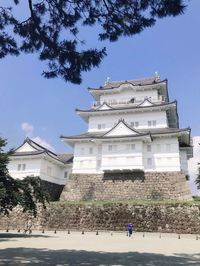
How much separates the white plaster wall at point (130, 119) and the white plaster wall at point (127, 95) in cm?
332

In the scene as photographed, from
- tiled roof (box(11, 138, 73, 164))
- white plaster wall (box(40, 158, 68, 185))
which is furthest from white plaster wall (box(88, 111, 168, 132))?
white plaster wall (box(40, 158, 68, 185))

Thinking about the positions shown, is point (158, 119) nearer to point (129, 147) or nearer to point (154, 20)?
point (129, 147)

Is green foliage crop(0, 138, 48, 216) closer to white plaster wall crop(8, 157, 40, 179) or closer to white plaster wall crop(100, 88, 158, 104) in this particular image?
white plaster wall crop(8, 157, 40, 179)

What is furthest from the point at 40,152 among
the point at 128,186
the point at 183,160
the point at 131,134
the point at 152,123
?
the point at 183,160

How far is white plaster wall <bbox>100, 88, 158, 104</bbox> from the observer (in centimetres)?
4144

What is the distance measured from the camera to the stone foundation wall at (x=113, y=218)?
90.2ft

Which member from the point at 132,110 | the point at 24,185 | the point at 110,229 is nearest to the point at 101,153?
the point at 132,110

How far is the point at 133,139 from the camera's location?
34.7 meters

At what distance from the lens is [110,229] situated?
2923 cm

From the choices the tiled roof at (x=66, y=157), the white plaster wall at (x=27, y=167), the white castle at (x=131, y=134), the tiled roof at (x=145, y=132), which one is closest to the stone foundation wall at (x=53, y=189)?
the white plaster wall at (x=27, y=167)

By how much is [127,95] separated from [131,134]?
357 inches

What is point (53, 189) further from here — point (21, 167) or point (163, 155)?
point (163, 155)

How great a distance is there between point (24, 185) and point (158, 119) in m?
18.8

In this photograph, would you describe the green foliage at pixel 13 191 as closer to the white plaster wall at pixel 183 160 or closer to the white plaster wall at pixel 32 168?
the white plaster wall at pixel 32 168
